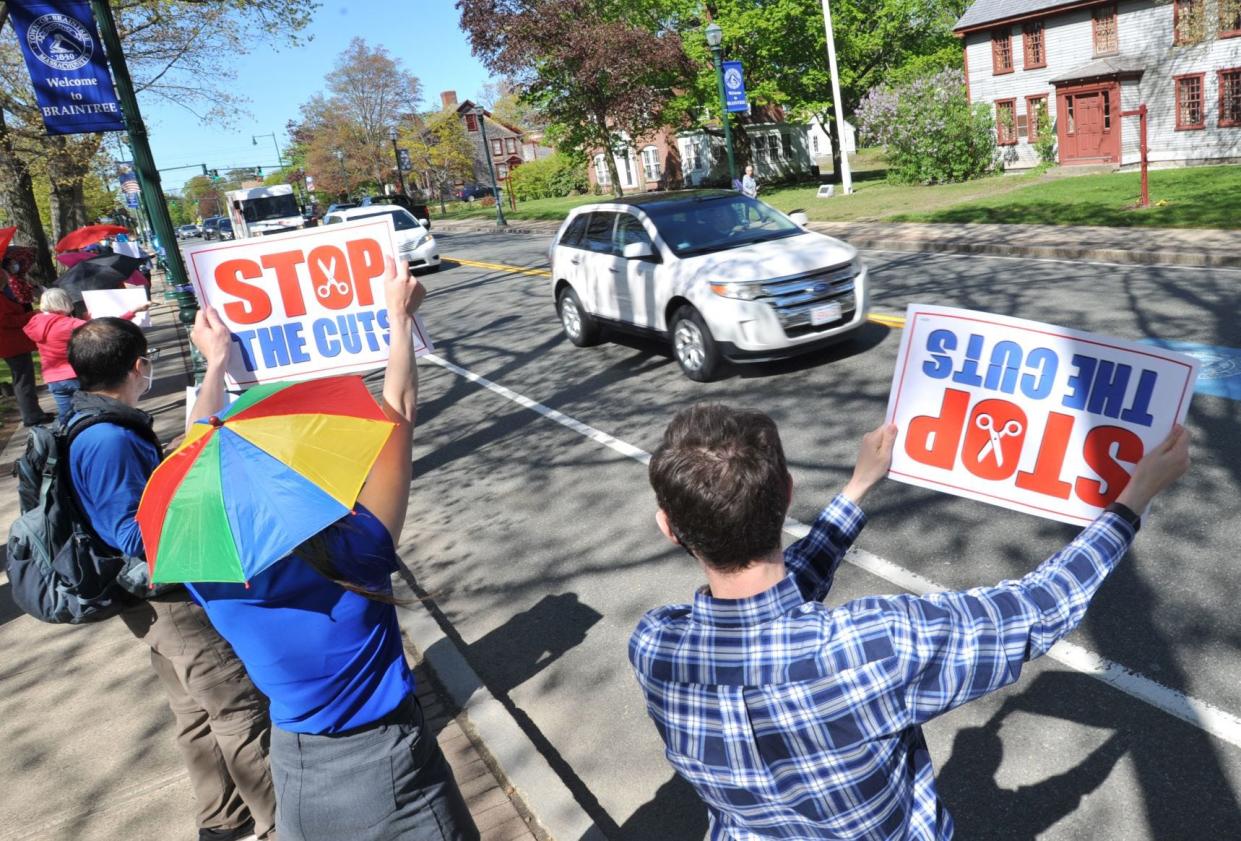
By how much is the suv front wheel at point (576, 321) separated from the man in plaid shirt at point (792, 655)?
985 centimetres

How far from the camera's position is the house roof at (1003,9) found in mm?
29406

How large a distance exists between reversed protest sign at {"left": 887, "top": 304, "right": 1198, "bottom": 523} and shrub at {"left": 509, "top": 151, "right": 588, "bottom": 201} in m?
56.7

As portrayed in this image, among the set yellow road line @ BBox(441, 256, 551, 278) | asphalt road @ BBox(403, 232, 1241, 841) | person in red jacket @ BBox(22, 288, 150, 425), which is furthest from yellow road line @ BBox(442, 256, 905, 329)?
person in red jacket @ BBox(22, 288, 150, 425)

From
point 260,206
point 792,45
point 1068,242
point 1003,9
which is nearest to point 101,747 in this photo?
point 1068,242

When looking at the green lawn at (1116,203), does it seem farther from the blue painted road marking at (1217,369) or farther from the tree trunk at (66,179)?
the tree trunk at (66,179)

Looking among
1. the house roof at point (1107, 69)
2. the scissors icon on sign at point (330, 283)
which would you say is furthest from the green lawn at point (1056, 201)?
the scissors icon on sign at point (330, 283)

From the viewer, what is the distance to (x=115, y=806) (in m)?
4.02

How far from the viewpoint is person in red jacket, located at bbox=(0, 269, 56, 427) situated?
382 inches

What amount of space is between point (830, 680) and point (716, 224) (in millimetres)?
9081

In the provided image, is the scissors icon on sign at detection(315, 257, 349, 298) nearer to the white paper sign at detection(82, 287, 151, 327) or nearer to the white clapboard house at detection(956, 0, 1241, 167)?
the white paper sign at detection(82, 287, 151, 327)

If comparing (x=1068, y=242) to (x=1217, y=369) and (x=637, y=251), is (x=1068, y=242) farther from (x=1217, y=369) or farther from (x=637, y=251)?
(x=637, y=251)

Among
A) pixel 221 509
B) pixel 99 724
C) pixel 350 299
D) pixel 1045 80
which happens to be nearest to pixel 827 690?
pixel 221 509

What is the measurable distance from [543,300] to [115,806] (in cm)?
1284

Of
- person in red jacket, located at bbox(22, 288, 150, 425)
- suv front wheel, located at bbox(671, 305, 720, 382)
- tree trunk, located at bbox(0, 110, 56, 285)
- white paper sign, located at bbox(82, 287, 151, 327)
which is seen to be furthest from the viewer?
tree trunk, located at bbox(0, 110, 56, 285)
